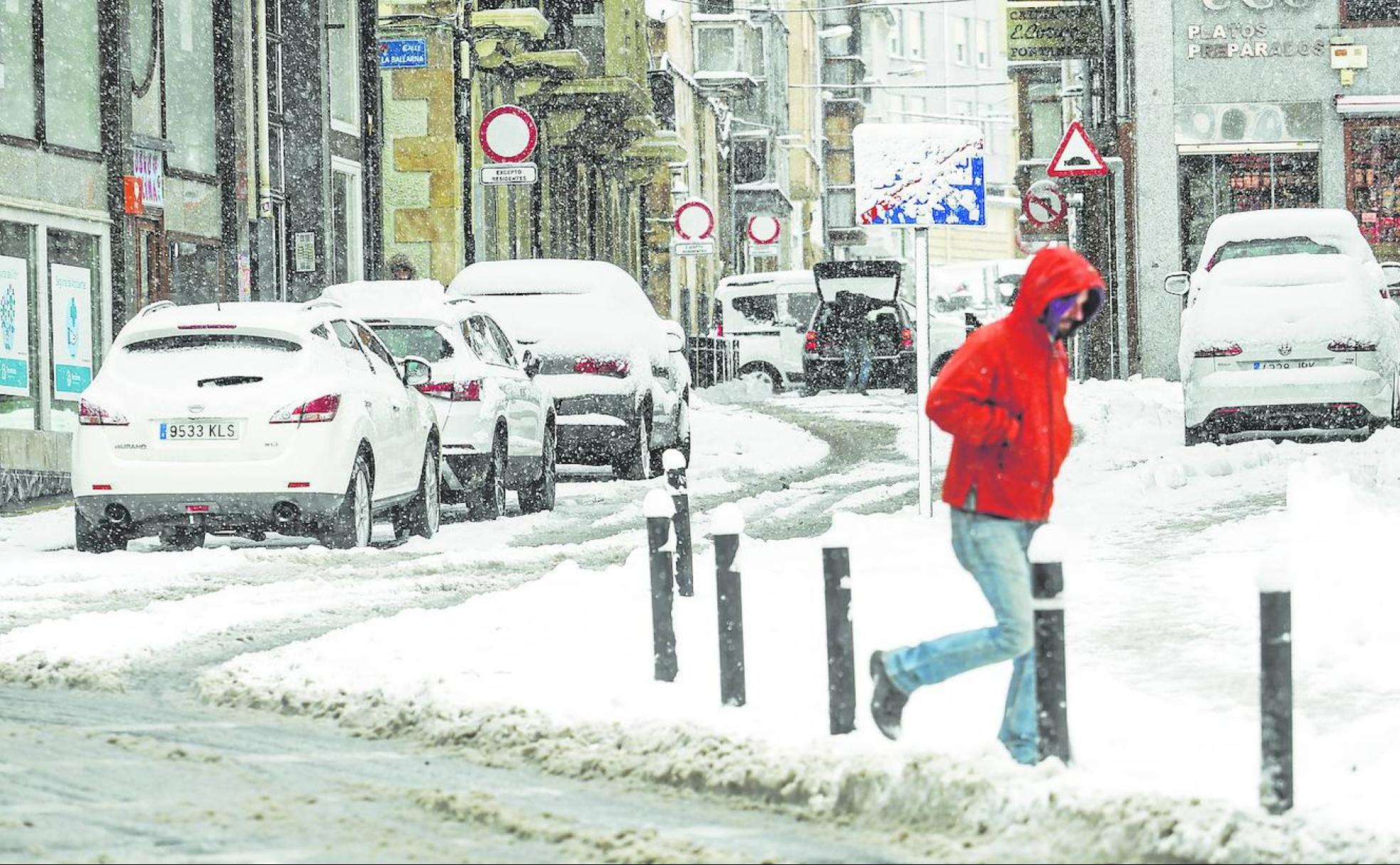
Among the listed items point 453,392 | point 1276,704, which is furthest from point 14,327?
point 1276,704

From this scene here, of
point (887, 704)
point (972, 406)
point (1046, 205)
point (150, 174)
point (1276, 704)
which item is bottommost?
point (887, 704)

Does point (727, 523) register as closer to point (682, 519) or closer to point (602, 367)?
point (682, 519)

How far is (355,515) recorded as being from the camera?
14562 millimetres

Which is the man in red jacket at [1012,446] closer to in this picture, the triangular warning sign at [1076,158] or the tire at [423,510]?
the tire at [423,510]

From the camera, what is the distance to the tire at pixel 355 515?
1440 centimetres

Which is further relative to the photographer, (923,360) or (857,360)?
(857,360)

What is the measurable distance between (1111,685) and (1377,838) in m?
2.71

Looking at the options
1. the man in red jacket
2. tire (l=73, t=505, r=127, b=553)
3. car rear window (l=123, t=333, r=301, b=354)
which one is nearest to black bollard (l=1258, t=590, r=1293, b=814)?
the man in red jacket

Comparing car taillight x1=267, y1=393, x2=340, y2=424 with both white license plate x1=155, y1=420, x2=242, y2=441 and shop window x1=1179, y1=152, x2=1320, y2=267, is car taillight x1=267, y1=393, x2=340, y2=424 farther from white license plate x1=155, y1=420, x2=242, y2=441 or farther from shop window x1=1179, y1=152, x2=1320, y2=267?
shop window x1=1179, y1=152, x2=1320, y2=267

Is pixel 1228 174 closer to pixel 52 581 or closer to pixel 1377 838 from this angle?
pixel 52 581

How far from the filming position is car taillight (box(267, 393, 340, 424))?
14.1 metres

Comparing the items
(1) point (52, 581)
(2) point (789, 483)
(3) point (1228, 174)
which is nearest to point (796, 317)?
(3) point (1228, 174)

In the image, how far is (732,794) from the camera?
282 inches

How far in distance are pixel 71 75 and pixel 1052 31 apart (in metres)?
21.0
